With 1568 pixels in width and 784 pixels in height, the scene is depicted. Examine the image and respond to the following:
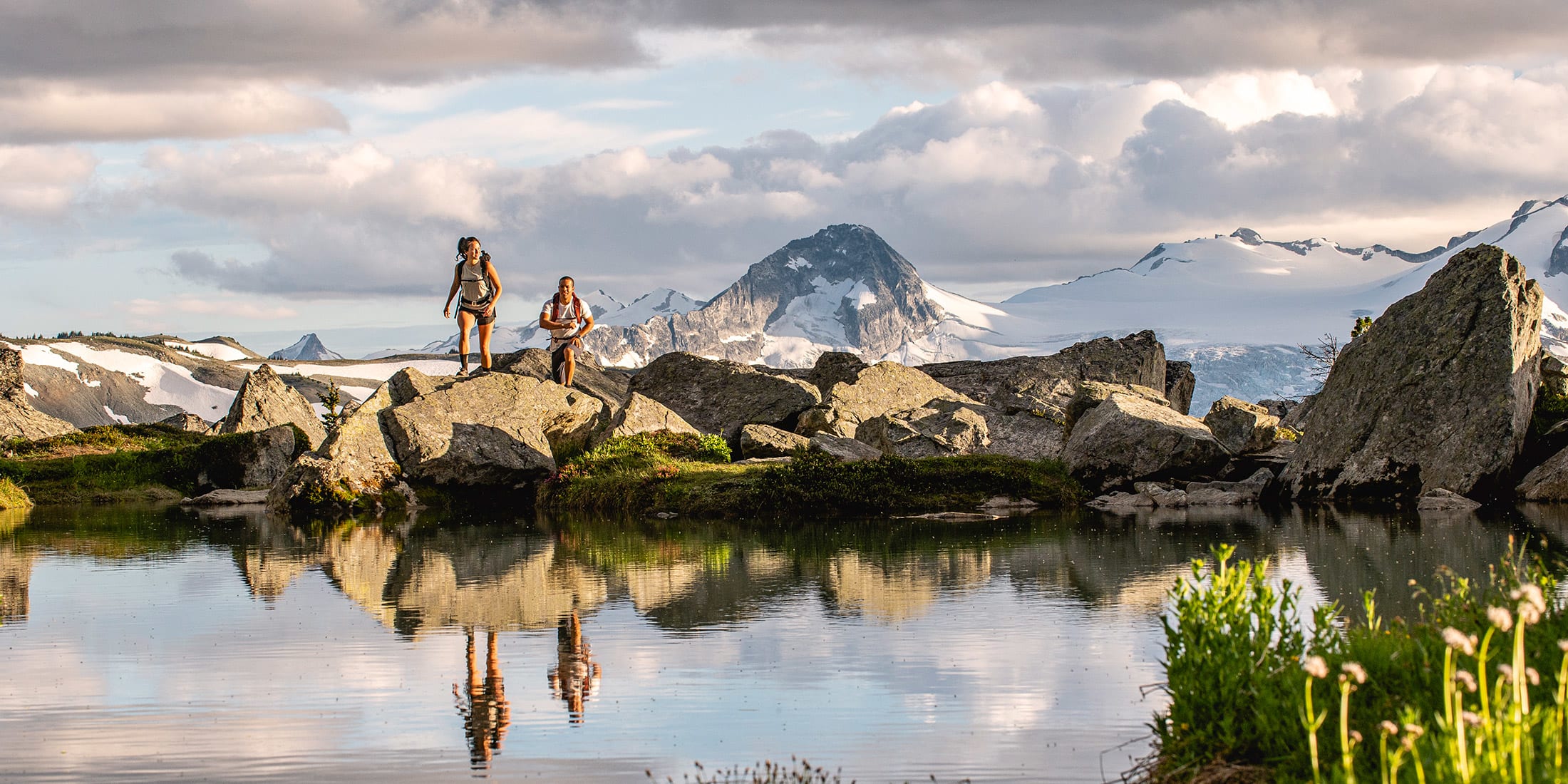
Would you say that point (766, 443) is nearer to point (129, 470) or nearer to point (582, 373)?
point (582, 373)

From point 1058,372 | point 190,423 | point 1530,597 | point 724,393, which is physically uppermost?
point 1058,372

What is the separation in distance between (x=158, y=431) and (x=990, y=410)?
25.8m

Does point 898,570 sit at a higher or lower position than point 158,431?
lower

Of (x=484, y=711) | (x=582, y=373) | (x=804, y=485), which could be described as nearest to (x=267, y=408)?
(x=582, y=373)

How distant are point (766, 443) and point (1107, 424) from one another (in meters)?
7.76

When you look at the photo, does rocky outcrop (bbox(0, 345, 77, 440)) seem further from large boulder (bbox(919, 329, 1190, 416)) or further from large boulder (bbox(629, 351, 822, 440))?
large boulder (bbox(919, 329, 1190, 416))

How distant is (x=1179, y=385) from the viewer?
50.4 metres

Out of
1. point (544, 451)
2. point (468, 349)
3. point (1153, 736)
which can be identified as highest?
point (468, 349)

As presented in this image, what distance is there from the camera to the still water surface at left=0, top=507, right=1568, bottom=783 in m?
8.79

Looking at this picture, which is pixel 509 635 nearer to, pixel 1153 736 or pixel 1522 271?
pixel 1153 736

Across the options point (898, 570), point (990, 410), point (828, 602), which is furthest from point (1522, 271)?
point (828, 602)

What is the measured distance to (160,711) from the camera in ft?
33.4

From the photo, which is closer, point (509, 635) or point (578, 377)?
point (509, 635)

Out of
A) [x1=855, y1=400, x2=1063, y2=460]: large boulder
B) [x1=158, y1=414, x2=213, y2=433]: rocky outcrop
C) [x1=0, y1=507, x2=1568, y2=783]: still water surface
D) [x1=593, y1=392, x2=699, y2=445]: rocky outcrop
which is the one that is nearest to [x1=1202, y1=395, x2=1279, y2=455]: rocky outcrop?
[x1=855, y1=400, x2=1063, y2=460]: large boulder
